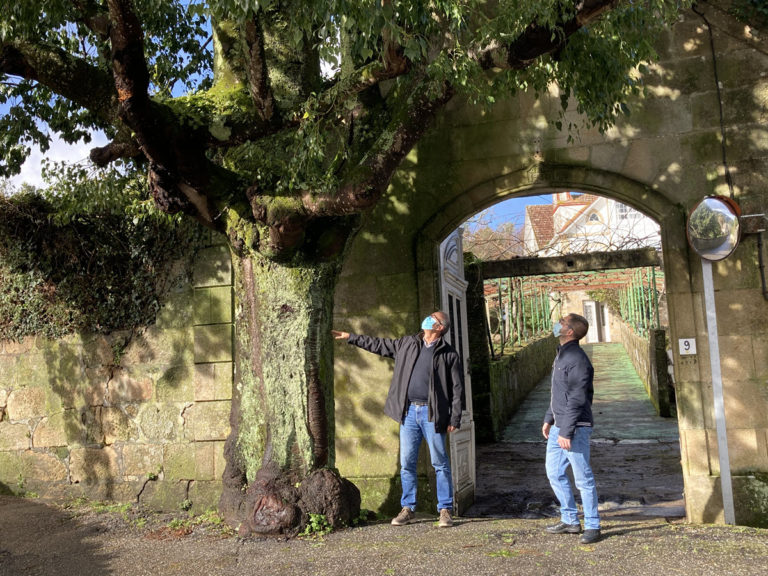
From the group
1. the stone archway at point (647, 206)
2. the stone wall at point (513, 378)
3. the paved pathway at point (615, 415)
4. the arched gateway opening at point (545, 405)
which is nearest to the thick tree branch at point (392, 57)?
the stone archway at point (647, 206)

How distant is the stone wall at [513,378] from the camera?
12.7 m

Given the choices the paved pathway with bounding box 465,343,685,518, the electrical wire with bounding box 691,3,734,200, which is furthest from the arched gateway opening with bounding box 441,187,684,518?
the electrical wire with bounding box 691,3,734,200

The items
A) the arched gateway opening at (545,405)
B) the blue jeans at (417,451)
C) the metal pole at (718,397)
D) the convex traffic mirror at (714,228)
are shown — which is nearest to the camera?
the blue jeans at (417,451)

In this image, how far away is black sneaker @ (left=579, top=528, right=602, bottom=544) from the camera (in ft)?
15.9

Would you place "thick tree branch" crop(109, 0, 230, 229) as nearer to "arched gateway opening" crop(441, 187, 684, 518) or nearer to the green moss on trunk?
the green moss on trunk

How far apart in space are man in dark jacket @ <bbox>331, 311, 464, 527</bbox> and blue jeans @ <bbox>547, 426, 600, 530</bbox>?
30.3 inches

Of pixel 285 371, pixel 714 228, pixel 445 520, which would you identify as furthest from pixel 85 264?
pixel 714 228

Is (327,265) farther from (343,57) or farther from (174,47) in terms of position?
(174,47)

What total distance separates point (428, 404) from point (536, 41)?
278 centimetres

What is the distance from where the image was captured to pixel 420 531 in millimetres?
5277

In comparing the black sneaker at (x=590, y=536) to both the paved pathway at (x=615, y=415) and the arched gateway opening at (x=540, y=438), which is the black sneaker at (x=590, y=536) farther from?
the paved pathway at (x=615, y=415)

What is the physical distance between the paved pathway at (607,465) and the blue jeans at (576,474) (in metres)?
2.09

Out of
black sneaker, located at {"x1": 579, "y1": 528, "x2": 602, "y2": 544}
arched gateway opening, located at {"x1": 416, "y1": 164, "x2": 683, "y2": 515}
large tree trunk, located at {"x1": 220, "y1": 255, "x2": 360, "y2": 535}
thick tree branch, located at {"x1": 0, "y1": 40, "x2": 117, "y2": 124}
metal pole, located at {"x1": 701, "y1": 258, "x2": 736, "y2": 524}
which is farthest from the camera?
arched gateway opening, located at {"x1": 416, "y1": 164, "x2": 683, "y2": 515}

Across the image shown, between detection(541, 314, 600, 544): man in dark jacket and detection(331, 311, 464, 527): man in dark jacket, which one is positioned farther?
detection(331, 311, 464, 527): man in dark jacket
